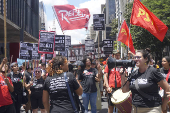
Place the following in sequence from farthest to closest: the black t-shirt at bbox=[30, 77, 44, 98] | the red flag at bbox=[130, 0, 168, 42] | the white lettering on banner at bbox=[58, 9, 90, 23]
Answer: the white lettering on banner at bbox=[58, 9, 90, 23]
the black t-shirt at bbox=[30, 77, 44, 98]
the red flag at bbox=[130, 0, 168, 42]

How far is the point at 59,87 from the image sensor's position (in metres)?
3.58

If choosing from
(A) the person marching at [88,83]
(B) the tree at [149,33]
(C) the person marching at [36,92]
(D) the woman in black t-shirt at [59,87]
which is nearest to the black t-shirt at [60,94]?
(D) the woman in black t-shirt at [59,87]

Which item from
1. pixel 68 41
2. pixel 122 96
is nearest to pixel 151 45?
pixel 68 41

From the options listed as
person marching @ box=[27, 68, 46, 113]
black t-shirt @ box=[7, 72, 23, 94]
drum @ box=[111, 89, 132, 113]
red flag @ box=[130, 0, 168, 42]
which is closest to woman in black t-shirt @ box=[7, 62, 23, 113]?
black t-shirt @ box=[7, 72, 23, 94]

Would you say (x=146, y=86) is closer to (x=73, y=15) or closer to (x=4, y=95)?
(x=4, y=95)

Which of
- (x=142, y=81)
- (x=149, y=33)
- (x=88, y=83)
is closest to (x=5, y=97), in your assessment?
(x=88, y=83)

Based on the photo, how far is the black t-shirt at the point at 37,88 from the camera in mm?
7130

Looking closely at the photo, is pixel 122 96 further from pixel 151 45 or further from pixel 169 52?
pixel 169 52

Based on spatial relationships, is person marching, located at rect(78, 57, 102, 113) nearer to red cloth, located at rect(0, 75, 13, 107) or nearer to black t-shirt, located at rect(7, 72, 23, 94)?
black t-shirt, located at rect(7, 72, 23, 94)

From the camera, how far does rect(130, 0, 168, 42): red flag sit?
647 centimetres

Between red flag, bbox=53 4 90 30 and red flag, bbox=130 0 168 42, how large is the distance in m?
4.31

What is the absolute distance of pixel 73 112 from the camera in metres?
3.59

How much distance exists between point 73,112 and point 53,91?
1.37 ft

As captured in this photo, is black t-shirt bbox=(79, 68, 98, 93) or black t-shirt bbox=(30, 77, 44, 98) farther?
black t-shirt bbox=(30, 77, 44, 98)
